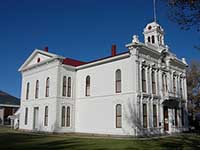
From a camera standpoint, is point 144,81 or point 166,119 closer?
point 144,81

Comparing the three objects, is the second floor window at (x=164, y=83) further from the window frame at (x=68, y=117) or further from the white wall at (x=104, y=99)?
the window frame at (x=68, y=117)

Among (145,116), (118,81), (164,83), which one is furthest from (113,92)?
(164,83)

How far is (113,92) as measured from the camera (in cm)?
2703

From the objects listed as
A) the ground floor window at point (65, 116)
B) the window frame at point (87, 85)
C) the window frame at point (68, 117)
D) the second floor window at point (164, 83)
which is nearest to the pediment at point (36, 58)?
the window frame at point (87, 85)

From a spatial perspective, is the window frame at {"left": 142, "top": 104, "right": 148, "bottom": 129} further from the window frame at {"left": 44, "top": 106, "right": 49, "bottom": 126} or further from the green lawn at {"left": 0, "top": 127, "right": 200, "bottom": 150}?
the window frame at {"left": 44, "top": 106, "right": 49, "bottom": 126}

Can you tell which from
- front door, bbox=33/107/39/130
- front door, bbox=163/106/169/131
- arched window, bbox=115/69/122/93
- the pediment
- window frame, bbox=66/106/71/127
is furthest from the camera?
front door, bbox=33/107/39/130

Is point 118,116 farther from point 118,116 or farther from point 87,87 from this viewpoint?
point 87,87

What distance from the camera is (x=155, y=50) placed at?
27953mm

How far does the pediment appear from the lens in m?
32.7

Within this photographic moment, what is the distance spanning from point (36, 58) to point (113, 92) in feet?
46.9

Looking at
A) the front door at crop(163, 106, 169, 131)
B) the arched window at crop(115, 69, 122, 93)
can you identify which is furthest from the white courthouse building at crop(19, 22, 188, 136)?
the front door at crop(163, 106, 169, 131)

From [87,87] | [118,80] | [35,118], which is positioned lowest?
[35,118]

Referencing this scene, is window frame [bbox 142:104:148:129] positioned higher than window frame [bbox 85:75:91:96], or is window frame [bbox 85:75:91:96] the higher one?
window frame [bbox 85:75:91:96]

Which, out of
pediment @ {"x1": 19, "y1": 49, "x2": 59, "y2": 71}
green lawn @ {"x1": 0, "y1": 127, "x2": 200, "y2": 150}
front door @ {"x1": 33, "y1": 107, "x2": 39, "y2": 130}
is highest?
pediment @ {"x1": 19, "y1": 49, "x2": 59, "y2": 71}
